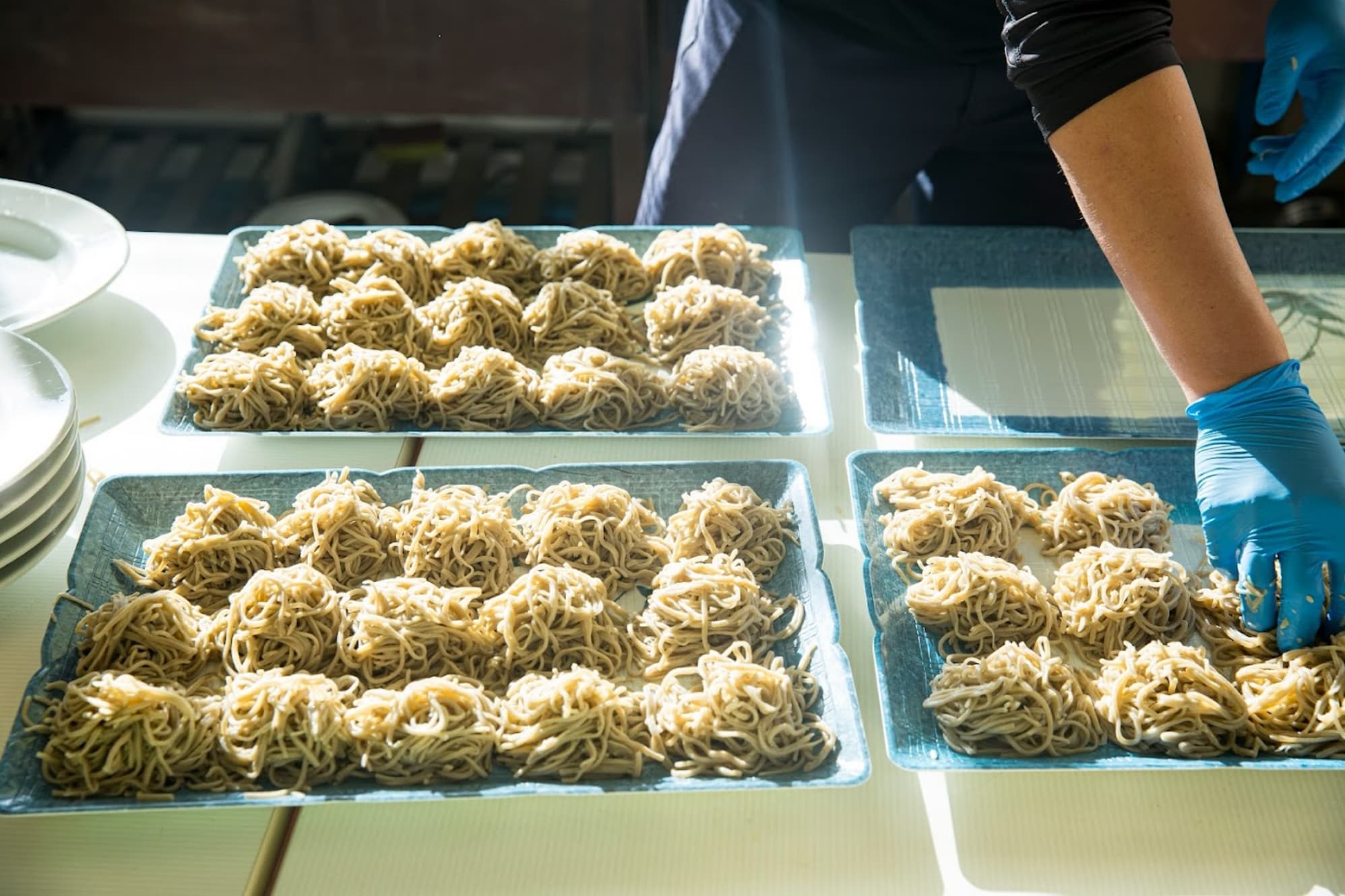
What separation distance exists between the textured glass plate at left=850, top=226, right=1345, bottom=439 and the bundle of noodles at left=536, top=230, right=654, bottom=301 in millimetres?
503

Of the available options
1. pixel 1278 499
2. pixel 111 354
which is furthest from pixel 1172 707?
pixel 111 354

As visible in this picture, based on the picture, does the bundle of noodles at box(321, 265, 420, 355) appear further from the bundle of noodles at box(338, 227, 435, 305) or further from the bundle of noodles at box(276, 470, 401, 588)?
the bundle of noodles at box(276, 470, 401, 588)

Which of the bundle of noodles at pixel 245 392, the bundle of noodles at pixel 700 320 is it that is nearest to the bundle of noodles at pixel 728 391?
the bundle of noodles at pixel 700 320

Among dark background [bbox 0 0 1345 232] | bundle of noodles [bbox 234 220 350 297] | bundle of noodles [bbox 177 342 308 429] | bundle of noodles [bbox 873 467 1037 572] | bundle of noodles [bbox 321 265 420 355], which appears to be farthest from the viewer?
dark background [bbox 0 0 1345 232]

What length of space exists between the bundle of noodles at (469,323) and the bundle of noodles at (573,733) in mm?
990

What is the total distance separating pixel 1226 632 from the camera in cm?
193

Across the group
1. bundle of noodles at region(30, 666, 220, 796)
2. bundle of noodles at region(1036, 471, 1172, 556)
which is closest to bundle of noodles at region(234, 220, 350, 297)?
bundle of noodles at region(30, 666, 220, 796)

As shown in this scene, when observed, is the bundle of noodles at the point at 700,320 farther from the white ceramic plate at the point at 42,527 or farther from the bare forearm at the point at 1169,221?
the white ceramic plate at the point at 42,527

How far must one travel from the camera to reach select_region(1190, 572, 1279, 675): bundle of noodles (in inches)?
74.5

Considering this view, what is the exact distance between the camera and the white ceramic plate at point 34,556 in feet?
5.87

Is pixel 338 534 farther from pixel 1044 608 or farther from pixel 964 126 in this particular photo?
pixel 964 126

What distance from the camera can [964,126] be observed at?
2.90 metres

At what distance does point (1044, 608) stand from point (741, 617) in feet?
1.64

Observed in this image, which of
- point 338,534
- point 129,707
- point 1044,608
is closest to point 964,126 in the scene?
point 1044,608
